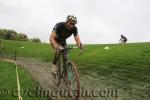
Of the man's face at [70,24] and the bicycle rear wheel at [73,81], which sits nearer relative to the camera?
the bicycle rear wheel at [73,81]

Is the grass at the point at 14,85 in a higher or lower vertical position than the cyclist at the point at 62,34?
lower

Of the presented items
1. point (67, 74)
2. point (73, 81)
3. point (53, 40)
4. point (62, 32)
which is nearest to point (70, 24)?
point (62, 32)

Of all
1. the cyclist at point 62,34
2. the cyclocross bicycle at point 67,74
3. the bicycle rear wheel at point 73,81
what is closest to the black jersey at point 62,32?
the cyclist at point 62,34

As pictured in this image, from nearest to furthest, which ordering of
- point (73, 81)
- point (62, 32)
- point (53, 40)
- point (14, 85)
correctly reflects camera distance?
point (73, 81) → point (53, 40) → point (62, 32) → point (14, 85)

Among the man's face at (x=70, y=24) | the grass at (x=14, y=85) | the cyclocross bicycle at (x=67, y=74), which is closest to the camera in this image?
the cyclocross bicycle at (x=67, y=74)

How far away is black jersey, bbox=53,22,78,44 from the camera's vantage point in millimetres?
14870

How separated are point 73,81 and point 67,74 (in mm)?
904

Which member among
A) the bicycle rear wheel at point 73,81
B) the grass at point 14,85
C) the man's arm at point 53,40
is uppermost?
the man's arm at point 53,40

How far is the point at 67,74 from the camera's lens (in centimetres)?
1384

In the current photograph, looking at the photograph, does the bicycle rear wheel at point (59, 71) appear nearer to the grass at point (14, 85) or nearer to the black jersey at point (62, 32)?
the black jersey at point (62, 32)

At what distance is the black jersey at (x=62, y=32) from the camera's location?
14870 mm

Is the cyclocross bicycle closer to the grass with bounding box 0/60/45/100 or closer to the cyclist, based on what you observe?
the cyclist

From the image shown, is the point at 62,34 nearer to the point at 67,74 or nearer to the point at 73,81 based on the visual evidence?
the point at 67,74

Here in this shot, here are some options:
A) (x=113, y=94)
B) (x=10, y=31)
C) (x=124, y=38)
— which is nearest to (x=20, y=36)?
(x=10, y=31)
